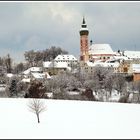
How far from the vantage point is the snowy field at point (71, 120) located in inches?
789

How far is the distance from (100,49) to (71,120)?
59.6 metres

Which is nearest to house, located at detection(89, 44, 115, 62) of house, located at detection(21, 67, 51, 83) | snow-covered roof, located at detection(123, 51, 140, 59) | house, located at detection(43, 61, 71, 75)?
snow-covered roof, located at detection(123, 51, 140, 59)

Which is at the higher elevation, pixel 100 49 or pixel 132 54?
pixel 100 49

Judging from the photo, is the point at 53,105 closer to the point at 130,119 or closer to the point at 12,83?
the point at 130,119

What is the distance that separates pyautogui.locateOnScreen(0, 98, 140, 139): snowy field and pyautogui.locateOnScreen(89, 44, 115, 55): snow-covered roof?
53.4 metres

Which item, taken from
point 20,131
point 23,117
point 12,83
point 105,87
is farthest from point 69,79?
point 20,131

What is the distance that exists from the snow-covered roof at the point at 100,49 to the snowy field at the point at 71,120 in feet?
175

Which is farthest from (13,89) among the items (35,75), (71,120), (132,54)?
(132,54)

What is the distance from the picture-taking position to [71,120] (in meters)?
23.1

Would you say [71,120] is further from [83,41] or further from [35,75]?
[83,41]

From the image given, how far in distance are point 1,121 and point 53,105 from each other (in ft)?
17.0

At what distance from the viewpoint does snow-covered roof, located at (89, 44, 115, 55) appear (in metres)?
81.2

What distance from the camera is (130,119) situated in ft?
77.2

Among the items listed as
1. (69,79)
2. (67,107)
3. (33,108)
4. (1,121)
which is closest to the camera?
(1,121)
